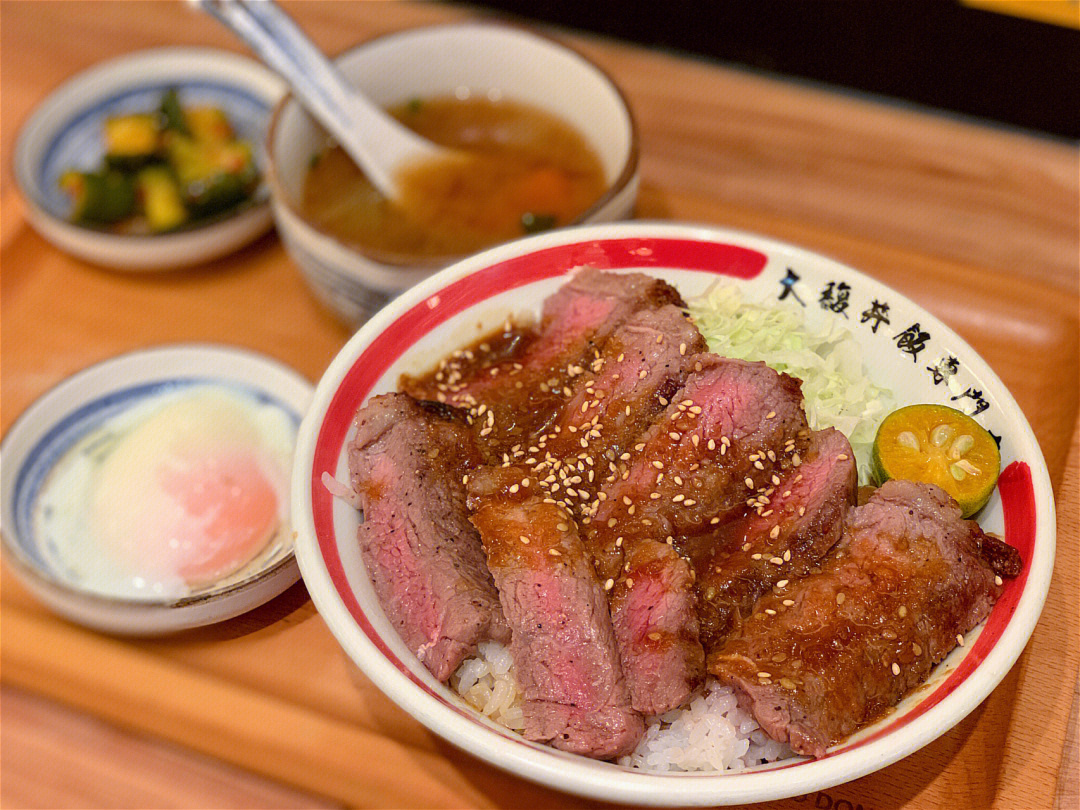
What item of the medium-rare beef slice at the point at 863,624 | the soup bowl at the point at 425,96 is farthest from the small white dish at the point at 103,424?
the medium-rare beef slice at the point at 863,624

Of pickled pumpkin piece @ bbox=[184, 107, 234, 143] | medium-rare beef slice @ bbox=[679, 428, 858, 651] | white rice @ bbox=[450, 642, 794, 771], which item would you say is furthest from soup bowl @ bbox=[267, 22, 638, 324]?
white rice @ bbox=[450, 642, 794, 771]

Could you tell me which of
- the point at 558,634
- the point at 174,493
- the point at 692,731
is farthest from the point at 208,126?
the point at 692,731

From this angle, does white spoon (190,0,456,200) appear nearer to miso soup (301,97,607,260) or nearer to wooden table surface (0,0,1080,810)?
miso soup (301,97,607,260)

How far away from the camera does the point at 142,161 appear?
11.2 feet

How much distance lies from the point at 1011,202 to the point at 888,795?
2.35m

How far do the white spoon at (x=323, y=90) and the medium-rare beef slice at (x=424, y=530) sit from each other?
1269 millimetres

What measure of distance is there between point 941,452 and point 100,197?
9.45 ft

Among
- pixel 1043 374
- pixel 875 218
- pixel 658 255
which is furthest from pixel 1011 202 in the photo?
pixel 658 255

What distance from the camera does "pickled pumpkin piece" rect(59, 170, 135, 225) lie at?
322 centimetres

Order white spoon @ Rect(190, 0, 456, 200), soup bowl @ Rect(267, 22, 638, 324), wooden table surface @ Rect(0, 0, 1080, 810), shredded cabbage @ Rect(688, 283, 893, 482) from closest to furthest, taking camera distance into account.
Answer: wooden table surface @ Rect(0, 0, 1080, 810), shredded cabbage @ Rect(688, 283, 893, 482), soup bowl @ Rect(267, 22, 638, 324), white spoon @ Rect(190, 0, 456, 200)

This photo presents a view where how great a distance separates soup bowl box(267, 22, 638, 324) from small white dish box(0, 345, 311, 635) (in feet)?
1.17

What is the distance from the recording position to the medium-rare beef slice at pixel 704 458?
1.87 metres

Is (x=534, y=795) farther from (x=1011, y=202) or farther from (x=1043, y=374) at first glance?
(x=1011, y=202)

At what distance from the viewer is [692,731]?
1.74m
